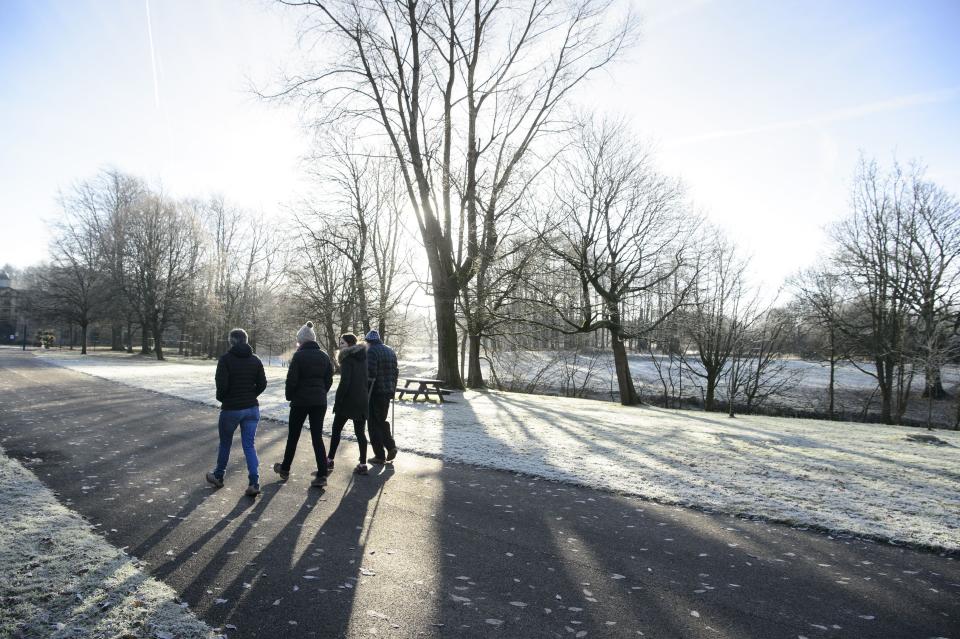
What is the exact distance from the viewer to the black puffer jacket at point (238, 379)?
6.56m

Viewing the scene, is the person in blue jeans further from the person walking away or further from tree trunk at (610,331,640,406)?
tree trunk at (610,331,640,406)

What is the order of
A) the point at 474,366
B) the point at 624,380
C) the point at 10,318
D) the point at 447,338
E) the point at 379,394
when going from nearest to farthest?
the point at 379,394 < the point at 447,338 < the point at 624,380 < the point at 474,366 < the point at 10,318

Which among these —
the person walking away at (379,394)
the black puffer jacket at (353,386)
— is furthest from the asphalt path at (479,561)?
the black puffer jacket at (353,386)

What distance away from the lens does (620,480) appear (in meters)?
7.59

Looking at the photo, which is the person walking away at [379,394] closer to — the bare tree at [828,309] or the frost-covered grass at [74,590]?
the frost-covered grass at [74,590]

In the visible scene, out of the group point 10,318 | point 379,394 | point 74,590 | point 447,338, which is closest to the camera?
point 74,590

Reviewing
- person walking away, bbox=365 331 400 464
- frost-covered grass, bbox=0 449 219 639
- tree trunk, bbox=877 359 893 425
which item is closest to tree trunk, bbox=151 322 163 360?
person walking away, bbox=365 331 400 464

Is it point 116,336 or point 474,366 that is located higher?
point 116,336

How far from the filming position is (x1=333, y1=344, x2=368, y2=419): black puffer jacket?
7797 millimetres

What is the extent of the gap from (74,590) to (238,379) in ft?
10.3

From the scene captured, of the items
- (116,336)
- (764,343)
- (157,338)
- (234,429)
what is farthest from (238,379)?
(116,336)

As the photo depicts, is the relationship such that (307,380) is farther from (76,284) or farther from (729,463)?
(76,284)

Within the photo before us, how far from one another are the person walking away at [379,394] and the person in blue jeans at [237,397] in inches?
78.7

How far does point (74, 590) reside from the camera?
373cm
